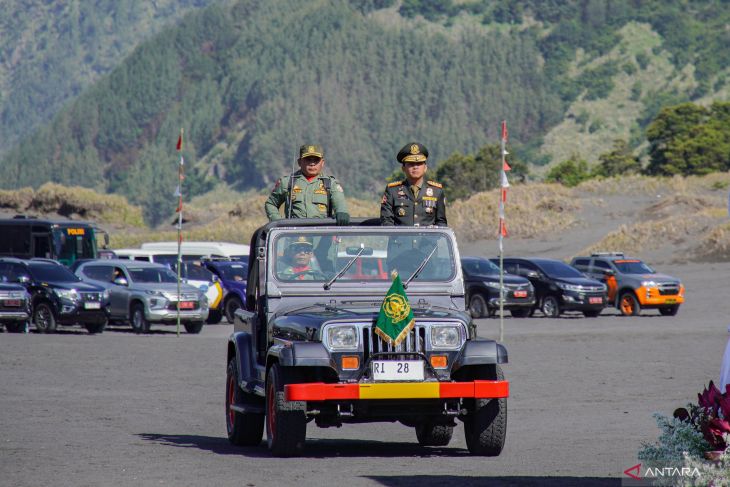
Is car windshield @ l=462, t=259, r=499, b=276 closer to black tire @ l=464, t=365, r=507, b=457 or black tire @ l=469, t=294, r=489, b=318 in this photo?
black tire @ l=469, t=294, r=489, b=318

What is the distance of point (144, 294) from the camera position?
113 feet

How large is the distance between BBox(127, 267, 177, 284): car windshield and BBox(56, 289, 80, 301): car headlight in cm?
239

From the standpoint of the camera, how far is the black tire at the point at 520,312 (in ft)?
132

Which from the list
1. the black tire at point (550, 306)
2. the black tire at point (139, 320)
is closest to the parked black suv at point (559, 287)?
the black tire at point (550, 306)

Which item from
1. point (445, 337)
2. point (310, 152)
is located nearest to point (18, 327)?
point (310, 152)

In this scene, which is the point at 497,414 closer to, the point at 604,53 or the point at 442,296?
the point at 442,296

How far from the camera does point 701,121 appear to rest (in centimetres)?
12019

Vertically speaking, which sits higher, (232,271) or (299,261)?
(299,261)

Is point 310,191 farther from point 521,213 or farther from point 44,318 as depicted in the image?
point 521,213

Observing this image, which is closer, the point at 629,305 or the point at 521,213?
the point at 629,305

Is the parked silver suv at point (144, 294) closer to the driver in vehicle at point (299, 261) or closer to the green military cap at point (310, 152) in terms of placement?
the green military cap at point (310, 152)

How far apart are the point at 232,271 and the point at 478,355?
28.2 meters

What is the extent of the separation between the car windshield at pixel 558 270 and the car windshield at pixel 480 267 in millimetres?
1407

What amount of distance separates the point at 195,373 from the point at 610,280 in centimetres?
2227
